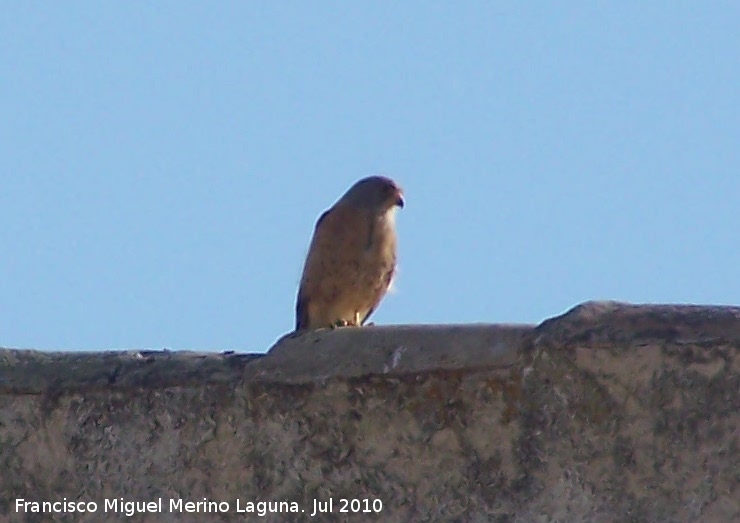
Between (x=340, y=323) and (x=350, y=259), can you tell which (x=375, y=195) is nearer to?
(x=350, y=259)

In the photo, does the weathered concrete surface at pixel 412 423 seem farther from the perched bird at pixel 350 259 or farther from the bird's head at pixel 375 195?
the bird's head at pixel 375 195

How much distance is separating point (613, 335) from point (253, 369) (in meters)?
0.89

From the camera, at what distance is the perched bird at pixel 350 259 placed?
6324 millimetres

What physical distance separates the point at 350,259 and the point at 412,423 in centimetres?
277

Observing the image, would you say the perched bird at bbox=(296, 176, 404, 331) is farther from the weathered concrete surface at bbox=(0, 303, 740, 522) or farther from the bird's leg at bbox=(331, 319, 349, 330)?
the weathered concrete surface at bbox=(0, 303, 740, 522)

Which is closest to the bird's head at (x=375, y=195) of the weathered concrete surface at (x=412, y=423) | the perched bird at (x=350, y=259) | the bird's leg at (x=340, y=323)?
the perched bird at (x=350, y=259)

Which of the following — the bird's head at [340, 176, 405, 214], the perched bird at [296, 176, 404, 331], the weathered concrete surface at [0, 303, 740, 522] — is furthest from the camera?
the bird's head at [340, 176, 405, 214]

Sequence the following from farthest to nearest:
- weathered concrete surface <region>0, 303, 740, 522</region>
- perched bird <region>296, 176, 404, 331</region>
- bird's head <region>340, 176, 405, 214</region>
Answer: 1. bird's head <region>340, 176, 405, 214</region>
2. perched bird <region>296, 176, 404, 331</region>
3. weathered concrete surface <region>0, 303, 740, 522</region>

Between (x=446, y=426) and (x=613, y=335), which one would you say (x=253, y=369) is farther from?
(x=613, y=335)

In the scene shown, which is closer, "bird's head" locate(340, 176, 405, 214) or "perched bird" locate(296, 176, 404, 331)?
"perched bird" locate(296, 176, 404, 331)

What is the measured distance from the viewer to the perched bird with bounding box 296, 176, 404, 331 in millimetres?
6324

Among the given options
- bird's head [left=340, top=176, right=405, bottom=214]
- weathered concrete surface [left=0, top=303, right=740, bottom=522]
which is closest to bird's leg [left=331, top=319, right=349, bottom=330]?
bird's head [left=340, top=176, right=405, bottom=214]

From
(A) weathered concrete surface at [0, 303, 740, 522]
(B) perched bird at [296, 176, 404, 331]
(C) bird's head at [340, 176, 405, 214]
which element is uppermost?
(C) bird's head at [340, 176, 405, 214]

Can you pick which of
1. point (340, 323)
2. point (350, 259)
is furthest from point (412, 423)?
point (340, 323)
